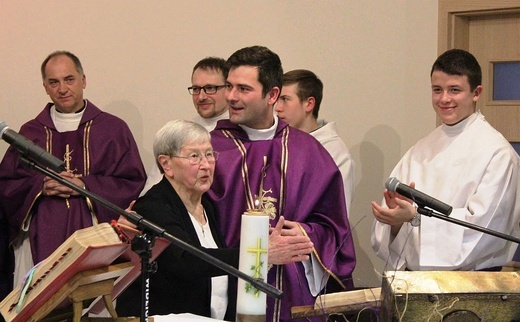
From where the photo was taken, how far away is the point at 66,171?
218 inches

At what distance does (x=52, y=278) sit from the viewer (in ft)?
9.01

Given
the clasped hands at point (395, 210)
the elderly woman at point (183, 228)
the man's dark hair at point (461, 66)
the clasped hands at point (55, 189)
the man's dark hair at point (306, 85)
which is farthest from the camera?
the man's dark hair at point (306, 85)

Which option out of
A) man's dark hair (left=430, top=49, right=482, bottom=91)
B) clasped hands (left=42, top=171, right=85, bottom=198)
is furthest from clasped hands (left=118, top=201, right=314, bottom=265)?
clasped hands (left=42, top=171, right=85, bottom=198)

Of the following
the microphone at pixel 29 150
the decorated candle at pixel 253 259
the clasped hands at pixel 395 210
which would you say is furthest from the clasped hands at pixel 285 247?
the microphone at pixel 29 150

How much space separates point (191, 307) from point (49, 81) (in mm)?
2605

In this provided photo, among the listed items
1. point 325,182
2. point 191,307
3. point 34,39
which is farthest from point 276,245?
point 34,39

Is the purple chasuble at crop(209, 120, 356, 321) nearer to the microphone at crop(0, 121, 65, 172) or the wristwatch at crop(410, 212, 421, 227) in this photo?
the wristwatch at crop(410, 212, 421, 227)

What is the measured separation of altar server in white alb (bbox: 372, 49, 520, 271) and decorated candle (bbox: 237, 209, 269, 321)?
1.16 m

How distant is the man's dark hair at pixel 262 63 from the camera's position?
4309 millimetres

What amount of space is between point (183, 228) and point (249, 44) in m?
3.18

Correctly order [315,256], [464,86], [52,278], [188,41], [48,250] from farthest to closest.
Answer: [188,41] → [48,250] → [464,86] → [315,256] → [52,278]

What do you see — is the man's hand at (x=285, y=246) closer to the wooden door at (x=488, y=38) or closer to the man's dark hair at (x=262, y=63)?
the man's dark hair at (x=262, y=63)

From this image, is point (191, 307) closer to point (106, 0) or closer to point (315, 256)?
point (315, 256)

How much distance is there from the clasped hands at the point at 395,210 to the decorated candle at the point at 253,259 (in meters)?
1.01
